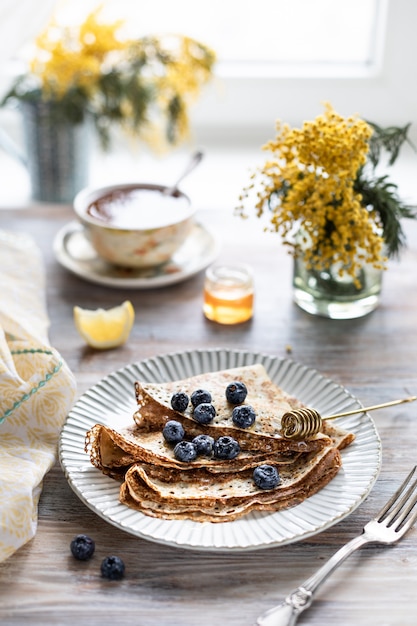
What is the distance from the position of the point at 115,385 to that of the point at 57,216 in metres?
0.93

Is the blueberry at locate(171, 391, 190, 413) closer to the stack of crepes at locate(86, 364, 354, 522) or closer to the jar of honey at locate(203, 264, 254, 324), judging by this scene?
the stack of crepes at locate(86, 364, 354, 522)

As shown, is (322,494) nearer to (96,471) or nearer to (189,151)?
(96,471)

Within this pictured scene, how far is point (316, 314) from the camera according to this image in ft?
6.48

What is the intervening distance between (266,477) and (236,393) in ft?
0.65

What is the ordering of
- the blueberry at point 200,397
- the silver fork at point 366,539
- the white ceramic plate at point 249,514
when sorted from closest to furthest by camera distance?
the silver fork at point 366,539
the white ceramic plate at point 249,514
the blueberry at point 200,397

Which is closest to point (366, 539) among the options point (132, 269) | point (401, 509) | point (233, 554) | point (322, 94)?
point (401, 509)

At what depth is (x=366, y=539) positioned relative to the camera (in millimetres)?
1289

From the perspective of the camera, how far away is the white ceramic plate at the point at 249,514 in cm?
126

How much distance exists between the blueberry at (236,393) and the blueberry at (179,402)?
78mm

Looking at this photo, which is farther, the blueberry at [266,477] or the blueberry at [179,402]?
the blueberry at [179,402]

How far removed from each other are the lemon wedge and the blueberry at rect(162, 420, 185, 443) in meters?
0.45

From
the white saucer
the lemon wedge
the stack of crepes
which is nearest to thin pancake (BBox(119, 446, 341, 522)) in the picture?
the stack of crepes

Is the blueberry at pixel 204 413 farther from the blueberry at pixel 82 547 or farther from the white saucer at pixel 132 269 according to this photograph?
the white saucer at pixel 132 269

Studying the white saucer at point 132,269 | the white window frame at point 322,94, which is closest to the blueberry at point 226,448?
the white saucer at point 132,269
